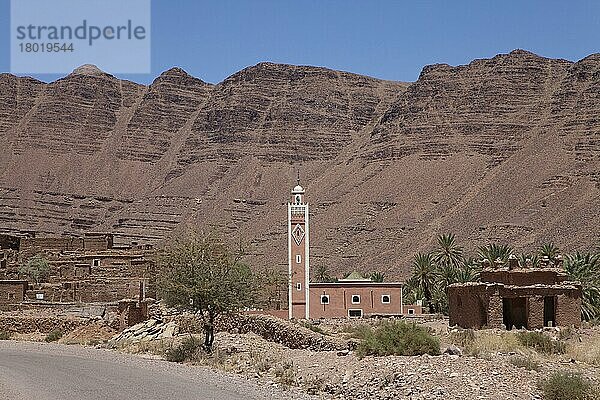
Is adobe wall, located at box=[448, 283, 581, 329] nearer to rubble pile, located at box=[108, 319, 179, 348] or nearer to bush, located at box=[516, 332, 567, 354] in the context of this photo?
bush, located at box=[516, 332, 567, 354]

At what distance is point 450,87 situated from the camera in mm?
146000

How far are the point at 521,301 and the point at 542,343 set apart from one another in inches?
390

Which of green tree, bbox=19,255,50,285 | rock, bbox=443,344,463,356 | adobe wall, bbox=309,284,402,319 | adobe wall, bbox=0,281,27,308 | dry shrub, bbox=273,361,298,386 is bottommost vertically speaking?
adobe wall, bbox=309,284,402,319

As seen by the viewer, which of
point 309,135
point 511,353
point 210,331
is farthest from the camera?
point 309,135

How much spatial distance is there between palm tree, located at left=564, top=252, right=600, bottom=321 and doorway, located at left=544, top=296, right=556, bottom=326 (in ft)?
16.8

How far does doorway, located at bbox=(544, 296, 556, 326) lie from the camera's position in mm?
38844

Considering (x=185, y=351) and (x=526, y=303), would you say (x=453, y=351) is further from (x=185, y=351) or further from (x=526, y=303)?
(x=526, y=303)

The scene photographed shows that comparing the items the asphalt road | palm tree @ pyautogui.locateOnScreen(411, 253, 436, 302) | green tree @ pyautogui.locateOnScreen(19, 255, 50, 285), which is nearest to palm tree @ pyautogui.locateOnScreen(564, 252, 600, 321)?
palm tree @ pyautogui.locateOnScreen(411, 253, 436, 302)

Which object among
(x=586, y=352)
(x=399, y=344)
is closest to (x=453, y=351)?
→ (x=399, y=344)

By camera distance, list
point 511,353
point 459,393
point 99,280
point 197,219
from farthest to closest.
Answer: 1. point 197,219
2. point 99,280
3. point 511,353
4. point 459,393

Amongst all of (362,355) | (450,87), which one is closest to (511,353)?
(362,355)

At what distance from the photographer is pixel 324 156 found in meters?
152

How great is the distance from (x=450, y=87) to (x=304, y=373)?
4948 inches

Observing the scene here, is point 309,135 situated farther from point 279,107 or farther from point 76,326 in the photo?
point 76,326
